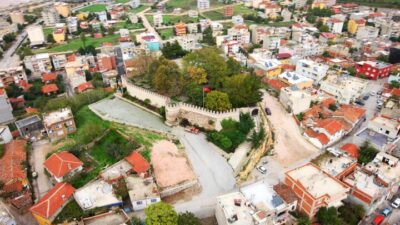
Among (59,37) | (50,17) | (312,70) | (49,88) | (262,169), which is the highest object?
(50,17)

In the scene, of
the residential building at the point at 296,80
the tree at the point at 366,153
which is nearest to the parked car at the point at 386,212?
the tree at the point at 366,153

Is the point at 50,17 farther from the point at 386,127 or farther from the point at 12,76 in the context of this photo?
the point at 386,127

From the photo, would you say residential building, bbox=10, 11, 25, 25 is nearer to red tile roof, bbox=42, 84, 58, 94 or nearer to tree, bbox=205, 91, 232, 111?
red tile roof, bbox=42, 84, 58, 94

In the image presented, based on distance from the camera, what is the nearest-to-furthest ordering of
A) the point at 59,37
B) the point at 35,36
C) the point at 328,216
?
the point at 328,216 < the point at 35,36 < the point at 59,37

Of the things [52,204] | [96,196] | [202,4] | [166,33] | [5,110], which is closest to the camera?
[52,204]

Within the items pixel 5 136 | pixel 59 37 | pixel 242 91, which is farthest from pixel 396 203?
pixel 59 37

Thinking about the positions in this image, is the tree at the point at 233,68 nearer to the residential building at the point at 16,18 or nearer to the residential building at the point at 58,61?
the residential building at the point at 58,61

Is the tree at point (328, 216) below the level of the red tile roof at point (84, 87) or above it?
below
